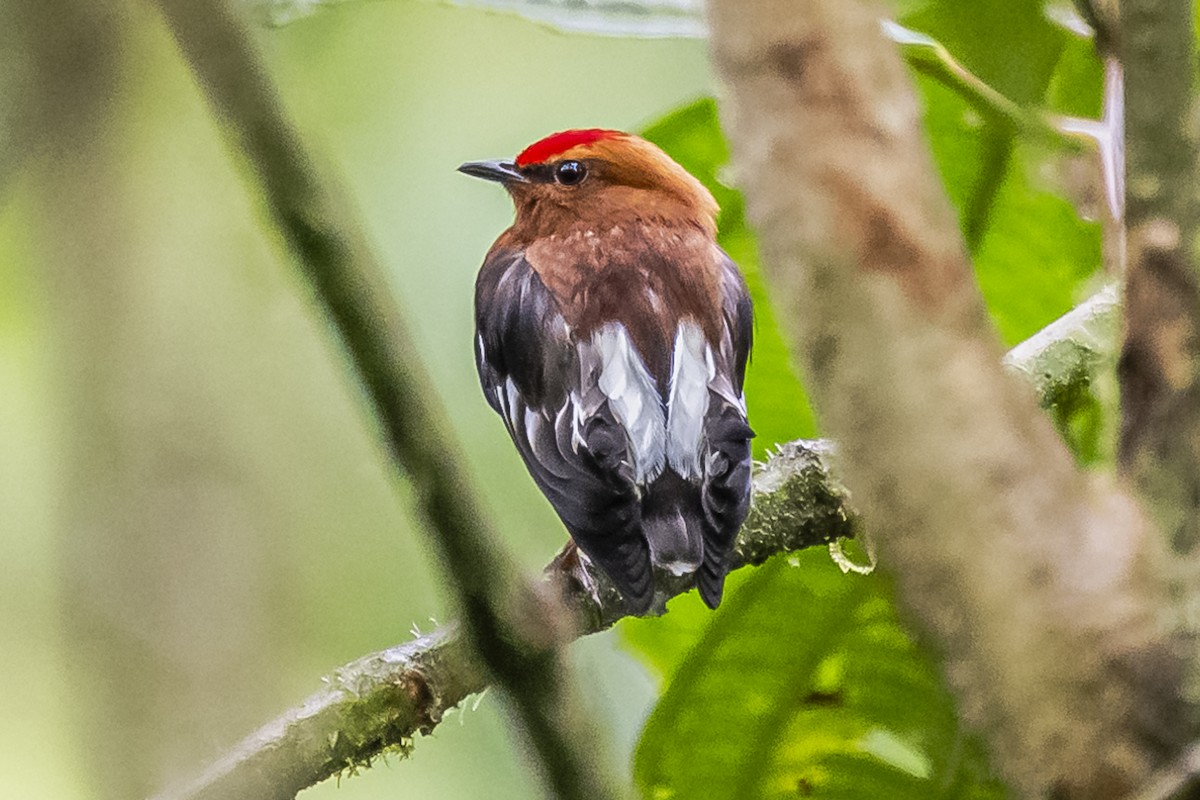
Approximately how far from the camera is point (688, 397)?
255 cm

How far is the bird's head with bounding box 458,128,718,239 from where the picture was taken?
10.4 feet

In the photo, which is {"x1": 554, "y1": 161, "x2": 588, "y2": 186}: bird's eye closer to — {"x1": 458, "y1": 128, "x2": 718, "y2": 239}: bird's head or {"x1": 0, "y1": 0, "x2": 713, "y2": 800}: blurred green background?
{"x1": 458, "y1": 128, "x2": 718, "y2": 239}: bird's head

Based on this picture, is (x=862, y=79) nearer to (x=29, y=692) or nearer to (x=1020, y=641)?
(x=1020, y=641)

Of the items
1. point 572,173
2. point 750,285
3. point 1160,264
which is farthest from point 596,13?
point 1160,264

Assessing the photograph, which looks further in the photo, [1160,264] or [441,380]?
[441,380]

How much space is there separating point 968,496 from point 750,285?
258 centimetres

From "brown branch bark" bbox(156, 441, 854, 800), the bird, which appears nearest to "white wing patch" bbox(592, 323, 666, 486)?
the bird

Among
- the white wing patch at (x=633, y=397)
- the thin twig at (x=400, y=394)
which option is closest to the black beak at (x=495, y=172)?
the white wing patch at (x=633, y=397)

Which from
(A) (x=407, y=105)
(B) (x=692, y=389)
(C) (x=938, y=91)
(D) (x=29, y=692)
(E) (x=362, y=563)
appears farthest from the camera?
(A) (x=407, y=105)

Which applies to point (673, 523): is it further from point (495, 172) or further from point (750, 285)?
point (495, 172)

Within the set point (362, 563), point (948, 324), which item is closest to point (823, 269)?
point (948, 324)

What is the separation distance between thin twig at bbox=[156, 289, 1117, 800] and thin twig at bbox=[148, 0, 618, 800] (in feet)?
2.71

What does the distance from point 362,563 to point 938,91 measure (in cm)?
309

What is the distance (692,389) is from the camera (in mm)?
2568
